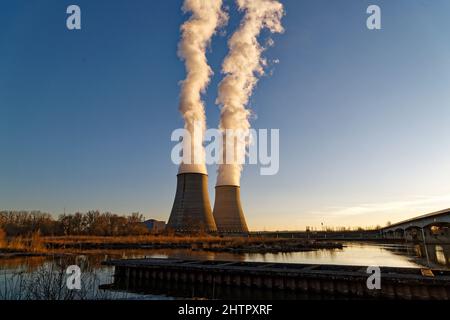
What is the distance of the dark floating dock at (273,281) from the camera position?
9000 millimetres

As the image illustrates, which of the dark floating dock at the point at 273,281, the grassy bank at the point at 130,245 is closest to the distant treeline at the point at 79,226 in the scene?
the grassy bank at the point at 130,245

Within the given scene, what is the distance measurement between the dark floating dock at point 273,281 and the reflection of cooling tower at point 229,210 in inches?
833

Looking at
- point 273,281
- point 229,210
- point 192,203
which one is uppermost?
point 192,203

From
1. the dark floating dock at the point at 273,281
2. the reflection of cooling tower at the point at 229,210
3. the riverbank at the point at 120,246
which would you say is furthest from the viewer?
the reflection of cooling tower at the point at 229,210

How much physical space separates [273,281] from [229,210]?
24252 mm

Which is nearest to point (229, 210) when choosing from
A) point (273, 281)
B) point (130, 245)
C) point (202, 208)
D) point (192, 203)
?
point (202, 208)

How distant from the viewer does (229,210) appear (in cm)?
3503

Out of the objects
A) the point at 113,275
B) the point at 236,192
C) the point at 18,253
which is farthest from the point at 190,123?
the point at 113,275

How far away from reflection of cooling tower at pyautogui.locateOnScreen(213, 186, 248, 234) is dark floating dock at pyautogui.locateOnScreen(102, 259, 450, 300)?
69.4 ft

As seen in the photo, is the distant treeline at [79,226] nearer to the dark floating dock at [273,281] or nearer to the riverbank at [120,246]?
the riverbank at [120,246]

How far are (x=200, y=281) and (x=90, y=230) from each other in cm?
3818

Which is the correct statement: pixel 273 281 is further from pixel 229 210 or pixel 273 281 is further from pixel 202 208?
pixel 229 210

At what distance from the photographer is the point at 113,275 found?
13531 millimetres
